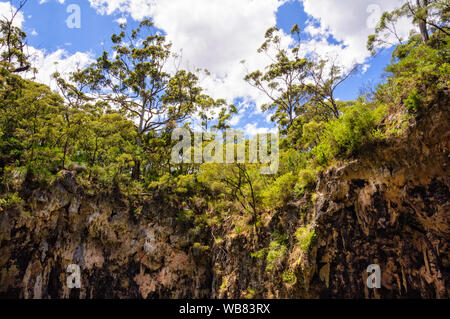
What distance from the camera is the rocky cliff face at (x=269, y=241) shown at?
17.0 feet

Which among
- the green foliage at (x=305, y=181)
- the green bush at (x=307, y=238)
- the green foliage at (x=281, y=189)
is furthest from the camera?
the green foliage at (x=281, y=189)

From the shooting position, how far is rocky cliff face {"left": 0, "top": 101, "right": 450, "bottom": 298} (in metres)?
5.17

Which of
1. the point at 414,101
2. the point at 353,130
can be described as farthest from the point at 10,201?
the point at 414,101

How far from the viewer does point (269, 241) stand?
9.04 meters

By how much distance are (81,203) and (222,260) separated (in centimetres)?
745

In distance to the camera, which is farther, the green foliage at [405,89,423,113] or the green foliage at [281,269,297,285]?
the green foliage at [281,269,297,285]

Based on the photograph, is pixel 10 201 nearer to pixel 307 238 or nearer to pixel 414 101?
pixel 307 238

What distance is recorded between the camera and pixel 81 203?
1174cm

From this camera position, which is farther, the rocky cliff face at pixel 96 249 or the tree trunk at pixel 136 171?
the tree trunk at pixel 136 171

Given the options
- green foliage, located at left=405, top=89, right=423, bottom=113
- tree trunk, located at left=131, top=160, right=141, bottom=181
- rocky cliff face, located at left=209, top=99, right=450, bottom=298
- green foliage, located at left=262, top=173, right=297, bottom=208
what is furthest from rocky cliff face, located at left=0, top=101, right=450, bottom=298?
tree trunk, located at left=131, top=160, right=141, bottom=181

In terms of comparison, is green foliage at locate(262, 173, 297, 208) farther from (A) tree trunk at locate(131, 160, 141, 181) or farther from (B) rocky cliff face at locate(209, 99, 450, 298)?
(A) tree trunk at locate(131, 160, 141, 181)

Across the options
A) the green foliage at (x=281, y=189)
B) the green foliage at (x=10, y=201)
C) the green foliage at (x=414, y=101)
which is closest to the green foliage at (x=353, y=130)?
the green foliage at (x=414, y=101)

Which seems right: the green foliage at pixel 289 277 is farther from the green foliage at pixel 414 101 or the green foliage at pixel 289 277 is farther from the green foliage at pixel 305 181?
the green foliage at pixel 414 101
